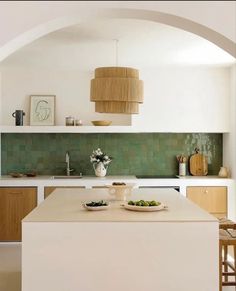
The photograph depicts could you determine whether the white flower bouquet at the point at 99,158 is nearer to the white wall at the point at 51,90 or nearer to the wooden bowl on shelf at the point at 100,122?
the wooden bowl on shelf at the point at 100,122

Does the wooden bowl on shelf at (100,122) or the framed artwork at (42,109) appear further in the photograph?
the framed artwork at (42,109)

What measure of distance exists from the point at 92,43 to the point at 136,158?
2335mm

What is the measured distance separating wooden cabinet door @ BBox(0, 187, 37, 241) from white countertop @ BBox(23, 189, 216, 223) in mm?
1722

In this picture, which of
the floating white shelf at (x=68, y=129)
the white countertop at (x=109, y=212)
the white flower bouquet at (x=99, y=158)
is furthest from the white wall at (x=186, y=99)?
the white countertop at (x=109, y=212)

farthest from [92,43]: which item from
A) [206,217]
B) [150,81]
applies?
[206,217]

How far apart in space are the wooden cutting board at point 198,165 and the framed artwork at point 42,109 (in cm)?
211

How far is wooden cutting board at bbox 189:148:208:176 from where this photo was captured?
6.71m

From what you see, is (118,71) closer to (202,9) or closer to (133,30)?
(133,30)

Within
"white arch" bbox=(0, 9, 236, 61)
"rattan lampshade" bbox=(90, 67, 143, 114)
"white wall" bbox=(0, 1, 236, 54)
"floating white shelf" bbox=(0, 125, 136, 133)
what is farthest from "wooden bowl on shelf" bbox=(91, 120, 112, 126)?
"white wall" bbox=(0, 1, 236, 54)

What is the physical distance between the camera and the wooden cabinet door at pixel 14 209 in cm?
605

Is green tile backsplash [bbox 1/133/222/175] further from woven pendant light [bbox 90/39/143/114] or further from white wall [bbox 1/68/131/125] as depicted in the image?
woven pendant light [bbox 90/39/143/114]

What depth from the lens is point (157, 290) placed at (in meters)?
3.11

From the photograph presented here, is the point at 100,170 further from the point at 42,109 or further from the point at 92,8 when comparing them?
the point at 92,8

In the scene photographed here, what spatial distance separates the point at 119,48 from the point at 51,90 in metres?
1.74
